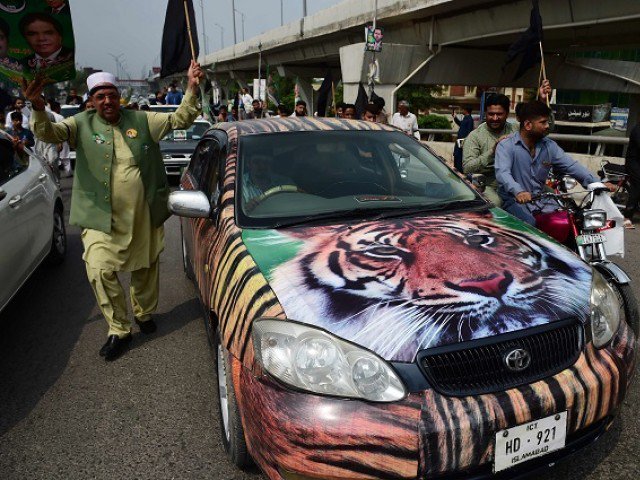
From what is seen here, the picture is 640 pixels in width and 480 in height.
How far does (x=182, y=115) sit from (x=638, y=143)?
655cm

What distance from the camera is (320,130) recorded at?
11.7ft

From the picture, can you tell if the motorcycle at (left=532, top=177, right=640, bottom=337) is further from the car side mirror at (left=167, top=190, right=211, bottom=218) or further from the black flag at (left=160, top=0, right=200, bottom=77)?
the black flag at (left=160, top=0, right=200, bottom=77)

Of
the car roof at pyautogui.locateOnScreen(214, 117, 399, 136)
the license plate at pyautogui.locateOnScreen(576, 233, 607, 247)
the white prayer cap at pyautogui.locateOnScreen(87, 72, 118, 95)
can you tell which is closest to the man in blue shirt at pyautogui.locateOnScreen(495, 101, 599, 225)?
the license plate at pyautogui.locateOnScreen(576, 233, 607, 247)

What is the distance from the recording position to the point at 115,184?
12.3 feet

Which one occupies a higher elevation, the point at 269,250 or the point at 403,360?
the point at 269,250

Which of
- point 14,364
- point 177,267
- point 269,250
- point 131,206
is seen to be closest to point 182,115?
point 131,206

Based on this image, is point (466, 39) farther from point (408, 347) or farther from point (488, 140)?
point (408, 347)

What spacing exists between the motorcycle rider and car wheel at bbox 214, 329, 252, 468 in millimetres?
2455

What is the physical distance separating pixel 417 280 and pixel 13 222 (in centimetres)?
344

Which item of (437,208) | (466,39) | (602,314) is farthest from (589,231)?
(466,39)

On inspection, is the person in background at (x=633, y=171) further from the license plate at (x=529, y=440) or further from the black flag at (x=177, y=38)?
the license plate at (x=529, y=440)

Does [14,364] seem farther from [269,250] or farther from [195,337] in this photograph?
[269,250]

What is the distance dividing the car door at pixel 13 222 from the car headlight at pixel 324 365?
273 cm

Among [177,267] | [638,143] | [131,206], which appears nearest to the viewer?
[131,206]
